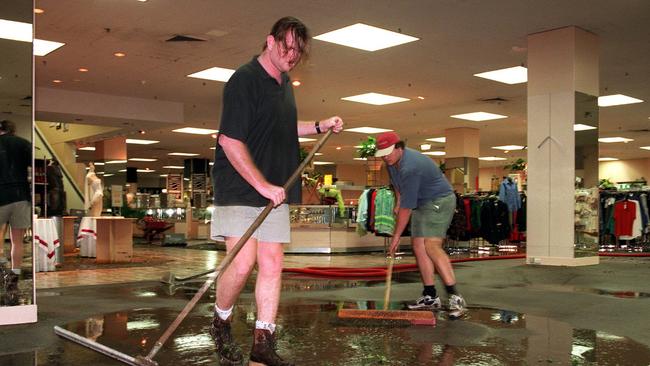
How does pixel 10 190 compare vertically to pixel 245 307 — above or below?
above

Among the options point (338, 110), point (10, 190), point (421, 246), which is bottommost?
point (421, 246)

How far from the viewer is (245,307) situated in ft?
17.3

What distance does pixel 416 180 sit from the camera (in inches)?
197

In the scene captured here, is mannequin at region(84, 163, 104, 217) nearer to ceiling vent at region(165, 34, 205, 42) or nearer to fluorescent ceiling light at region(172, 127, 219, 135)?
ceiling vent at region(165, 34, 205, 42)

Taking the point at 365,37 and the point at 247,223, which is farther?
the point at 365,37

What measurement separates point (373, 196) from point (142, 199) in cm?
1719

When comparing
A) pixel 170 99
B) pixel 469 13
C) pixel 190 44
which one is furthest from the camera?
pixel 170 99

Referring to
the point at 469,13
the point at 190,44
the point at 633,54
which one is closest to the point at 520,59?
the point at 633,54

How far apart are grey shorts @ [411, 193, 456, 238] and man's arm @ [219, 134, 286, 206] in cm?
245

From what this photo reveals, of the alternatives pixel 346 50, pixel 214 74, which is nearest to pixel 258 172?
pixel 346 50

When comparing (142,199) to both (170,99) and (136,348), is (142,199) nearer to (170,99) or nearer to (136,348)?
(170,99)

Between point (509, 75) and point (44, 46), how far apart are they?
29.1 ft

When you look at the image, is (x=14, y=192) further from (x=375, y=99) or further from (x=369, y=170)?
(x=375, y=99)

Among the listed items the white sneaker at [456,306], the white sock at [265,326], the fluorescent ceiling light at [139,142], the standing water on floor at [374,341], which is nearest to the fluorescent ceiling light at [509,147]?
the fluorescent ceiling light at [139,142]
